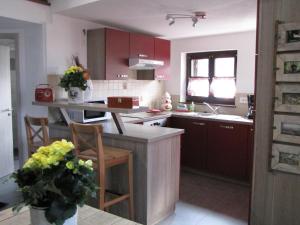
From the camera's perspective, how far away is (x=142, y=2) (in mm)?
2766

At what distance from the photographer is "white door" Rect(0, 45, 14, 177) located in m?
3.87

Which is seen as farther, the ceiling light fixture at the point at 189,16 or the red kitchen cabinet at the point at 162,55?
the red kitchen cabinet at the point at 162,55

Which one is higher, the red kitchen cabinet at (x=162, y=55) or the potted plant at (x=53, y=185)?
the red kitchen cabinet at (x=162, y=55)

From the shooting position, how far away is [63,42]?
3488 millimetres

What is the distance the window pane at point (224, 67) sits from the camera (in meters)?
4.58

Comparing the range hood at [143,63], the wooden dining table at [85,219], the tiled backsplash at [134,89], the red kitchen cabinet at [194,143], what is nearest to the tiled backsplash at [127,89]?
the tiled backsplash at [134,89]

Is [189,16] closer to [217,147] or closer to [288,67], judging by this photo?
[288,67]

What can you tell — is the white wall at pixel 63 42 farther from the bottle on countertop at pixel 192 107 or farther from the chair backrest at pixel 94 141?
the bottle on countertop at pixel 192 107

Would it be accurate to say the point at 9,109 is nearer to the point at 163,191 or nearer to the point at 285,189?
the point at 163,191

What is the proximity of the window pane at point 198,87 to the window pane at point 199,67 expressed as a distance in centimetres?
9

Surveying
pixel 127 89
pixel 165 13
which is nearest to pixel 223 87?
pixel 127 89

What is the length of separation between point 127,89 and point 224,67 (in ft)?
5.34

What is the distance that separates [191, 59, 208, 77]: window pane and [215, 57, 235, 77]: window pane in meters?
0.21

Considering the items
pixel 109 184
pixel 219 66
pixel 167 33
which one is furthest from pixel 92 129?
pixel 219 66
